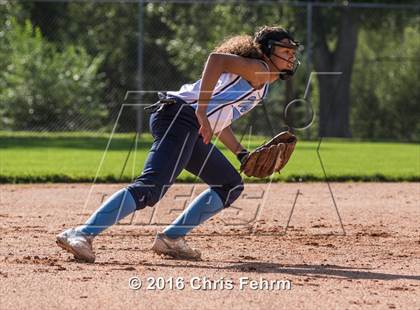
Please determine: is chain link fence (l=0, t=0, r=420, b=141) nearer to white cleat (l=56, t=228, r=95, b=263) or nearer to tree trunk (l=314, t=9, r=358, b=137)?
tree trunk (l=314, t=9, r=358, b=137)

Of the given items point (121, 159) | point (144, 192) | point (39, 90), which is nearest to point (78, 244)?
point (144, 192)

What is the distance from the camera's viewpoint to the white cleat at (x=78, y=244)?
6008 mm

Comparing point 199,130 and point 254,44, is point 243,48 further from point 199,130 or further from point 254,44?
point 199,130

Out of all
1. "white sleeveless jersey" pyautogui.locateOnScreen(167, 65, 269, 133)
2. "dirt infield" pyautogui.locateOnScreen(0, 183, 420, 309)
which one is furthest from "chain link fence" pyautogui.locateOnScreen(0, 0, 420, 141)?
"white sleeveless jersey" pyautogui.locateOnScreen(167, 65, 269, 133)

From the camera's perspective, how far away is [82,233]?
20.0ft

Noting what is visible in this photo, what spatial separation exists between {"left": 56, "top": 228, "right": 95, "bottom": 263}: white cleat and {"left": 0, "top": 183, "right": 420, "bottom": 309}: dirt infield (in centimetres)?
10

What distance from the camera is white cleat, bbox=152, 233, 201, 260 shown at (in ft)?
21.1

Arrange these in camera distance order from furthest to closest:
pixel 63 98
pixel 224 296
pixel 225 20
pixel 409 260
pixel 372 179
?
pixel 225 20, pixel 63 98, pixel 372 179, pixel 409 260, pixel 224 296

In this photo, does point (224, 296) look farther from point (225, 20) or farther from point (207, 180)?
point (225, 20)

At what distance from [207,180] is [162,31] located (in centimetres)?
2140

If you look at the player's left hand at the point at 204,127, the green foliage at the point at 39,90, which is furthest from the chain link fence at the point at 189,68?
the player's left hand at the point at 204,127

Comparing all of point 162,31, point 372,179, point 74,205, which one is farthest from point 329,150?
point 162,31

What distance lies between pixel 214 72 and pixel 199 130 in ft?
1.35

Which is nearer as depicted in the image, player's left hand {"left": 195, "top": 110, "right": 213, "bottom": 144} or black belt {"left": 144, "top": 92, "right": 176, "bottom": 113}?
player's left hand {"left": 195, "top": 110, "right": 213, "bottom": 144}
